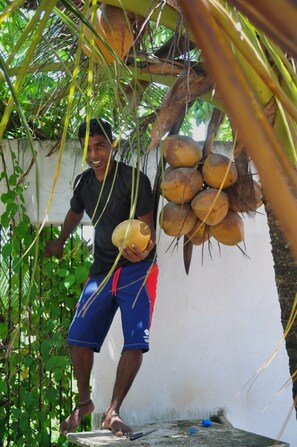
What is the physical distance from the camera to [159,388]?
4.60 m

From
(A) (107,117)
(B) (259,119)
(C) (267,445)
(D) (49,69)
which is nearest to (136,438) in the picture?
(C) (267,445)

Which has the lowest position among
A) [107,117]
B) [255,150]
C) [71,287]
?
[255,150]

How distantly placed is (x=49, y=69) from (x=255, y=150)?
125 inches

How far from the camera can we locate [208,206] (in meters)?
3.00

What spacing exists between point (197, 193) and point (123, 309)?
0.86 metres

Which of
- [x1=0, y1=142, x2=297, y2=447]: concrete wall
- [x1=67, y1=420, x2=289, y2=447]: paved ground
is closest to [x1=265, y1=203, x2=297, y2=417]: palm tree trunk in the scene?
[x1=67, y1=420, x2=289, y2=447]: paved ground

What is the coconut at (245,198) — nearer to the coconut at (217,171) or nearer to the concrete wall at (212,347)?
the coconut at (217,171)

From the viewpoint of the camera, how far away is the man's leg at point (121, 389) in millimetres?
3471

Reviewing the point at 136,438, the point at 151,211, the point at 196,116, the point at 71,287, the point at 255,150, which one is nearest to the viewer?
the point at 255,150

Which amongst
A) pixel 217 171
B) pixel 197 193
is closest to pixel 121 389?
pixel 197 193

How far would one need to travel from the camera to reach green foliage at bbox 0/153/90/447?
15.6 feet

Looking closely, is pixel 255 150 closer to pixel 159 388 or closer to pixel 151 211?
pixel 151 211

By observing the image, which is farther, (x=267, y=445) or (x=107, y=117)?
(x=107, y=117)

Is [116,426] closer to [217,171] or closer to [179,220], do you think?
[179,220]
